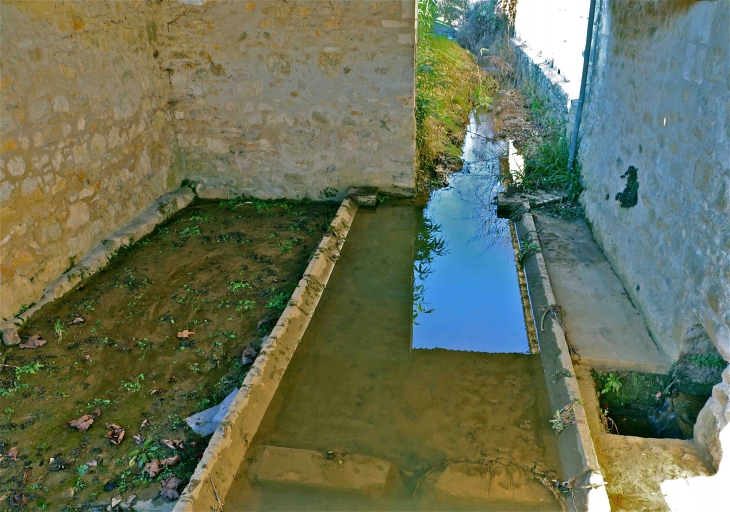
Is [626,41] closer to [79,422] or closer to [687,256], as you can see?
[687,256]

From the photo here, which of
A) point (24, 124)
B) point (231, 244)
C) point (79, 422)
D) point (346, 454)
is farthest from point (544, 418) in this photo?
point (24, 124)

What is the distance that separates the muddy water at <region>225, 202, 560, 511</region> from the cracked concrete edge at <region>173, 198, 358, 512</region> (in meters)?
0.07

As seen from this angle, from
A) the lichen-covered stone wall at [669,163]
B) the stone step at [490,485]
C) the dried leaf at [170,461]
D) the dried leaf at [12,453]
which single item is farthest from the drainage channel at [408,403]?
the dried leaf at [12,453]

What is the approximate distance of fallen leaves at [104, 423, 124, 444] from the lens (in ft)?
11.0

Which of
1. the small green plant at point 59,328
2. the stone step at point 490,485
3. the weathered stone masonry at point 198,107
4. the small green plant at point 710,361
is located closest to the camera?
the stone step at point 490,485

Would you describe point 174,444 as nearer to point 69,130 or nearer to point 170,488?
point 170,488

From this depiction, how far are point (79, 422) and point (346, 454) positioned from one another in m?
1.69

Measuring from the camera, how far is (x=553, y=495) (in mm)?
3037

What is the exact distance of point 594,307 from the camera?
177 inches

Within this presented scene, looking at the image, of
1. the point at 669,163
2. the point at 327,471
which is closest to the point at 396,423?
the point at 327,471

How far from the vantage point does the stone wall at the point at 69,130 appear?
4.27 m

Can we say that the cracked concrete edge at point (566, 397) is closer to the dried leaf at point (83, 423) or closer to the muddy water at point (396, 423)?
the muddy water at point (396, 423)

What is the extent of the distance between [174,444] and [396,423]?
1359 mm

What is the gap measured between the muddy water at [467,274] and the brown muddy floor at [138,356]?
1218mm
